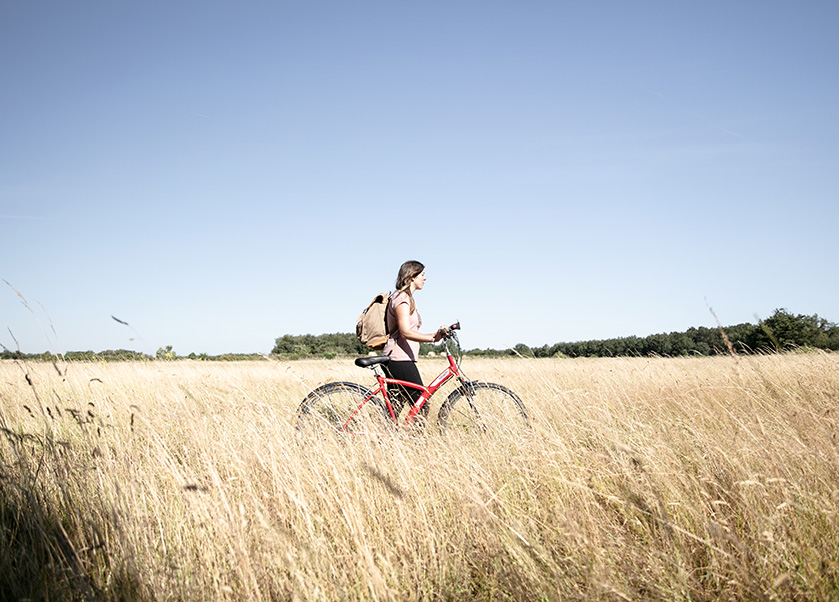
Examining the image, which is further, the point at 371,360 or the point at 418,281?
the point at 418,281

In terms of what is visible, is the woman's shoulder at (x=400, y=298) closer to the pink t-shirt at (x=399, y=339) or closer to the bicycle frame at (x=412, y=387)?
the pink t-shirt at (x=399, y=339)

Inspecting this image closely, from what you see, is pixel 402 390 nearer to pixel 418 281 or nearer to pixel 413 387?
pixel 413 387

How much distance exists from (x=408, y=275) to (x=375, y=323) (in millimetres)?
731

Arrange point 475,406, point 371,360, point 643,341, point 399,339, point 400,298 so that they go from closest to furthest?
point 475,406 → point 371,360 → point 400,298 → point 399,339 → point 643,341

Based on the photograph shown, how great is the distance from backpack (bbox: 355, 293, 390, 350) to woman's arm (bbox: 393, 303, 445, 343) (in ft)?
1.11

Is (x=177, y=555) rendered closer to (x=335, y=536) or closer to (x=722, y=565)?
(x=335, y=536)

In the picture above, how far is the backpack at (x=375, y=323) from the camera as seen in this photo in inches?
219

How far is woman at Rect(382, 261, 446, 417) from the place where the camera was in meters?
5.25

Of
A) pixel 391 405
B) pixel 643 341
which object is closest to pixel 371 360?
pixel 391 405

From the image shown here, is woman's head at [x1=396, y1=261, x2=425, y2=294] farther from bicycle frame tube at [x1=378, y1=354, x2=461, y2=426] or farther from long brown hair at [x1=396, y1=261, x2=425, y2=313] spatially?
bicycle frame tube at [x1=378, y1=354, x2=461, y2=426]

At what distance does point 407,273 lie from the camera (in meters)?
5.33

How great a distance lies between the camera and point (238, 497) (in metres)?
3.08

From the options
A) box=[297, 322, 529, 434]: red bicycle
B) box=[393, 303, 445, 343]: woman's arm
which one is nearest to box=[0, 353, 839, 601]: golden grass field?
box=[297, 322, 529, 434]: red bicycle

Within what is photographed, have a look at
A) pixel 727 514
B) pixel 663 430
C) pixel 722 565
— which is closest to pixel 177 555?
pixel 722 565
